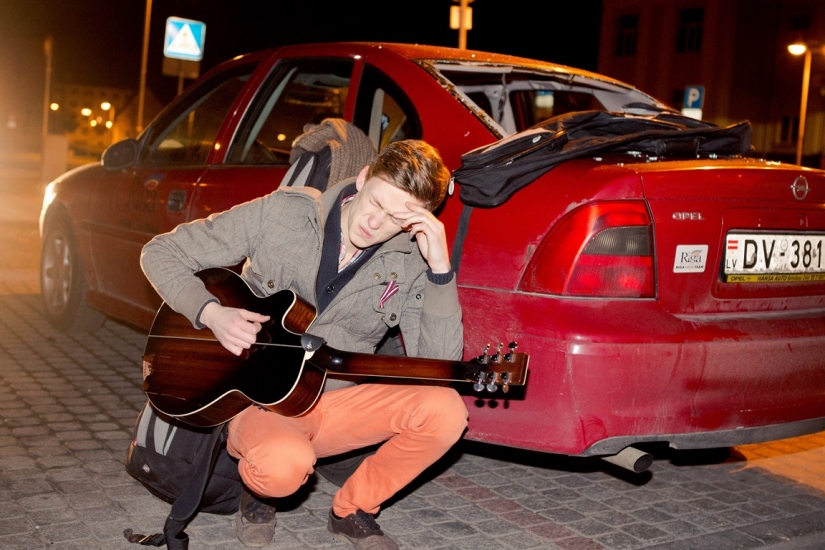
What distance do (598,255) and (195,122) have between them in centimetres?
281

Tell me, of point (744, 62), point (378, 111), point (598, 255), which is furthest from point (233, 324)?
point (744, 62)

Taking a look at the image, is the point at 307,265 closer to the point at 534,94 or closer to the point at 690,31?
the point at 534,94

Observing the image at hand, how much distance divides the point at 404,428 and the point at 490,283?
0.57m

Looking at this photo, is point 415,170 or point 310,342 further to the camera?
point 415,170

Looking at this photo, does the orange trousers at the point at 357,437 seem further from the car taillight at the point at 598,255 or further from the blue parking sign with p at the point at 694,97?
the blue parking sign with p at the point at 694,97

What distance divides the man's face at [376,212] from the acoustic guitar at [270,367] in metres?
0.29

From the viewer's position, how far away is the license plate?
11.0ft

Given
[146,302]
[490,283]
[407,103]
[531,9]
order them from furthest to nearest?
1. [531,9]
2. [146,302]
3. [407,103]
4. [490,283]

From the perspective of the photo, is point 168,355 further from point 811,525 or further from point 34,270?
point 34,270

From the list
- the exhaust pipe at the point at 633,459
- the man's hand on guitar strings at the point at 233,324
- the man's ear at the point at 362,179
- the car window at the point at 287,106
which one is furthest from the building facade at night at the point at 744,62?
the man's hand on guitar strings at the point at 233,324

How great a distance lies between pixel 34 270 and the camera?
29.1 feet

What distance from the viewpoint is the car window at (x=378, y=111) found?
4168mm

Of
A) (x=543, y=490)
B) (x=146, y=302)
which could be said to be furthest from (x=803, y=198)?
(x=146, y=302)

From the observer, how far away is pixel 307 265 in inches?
121
